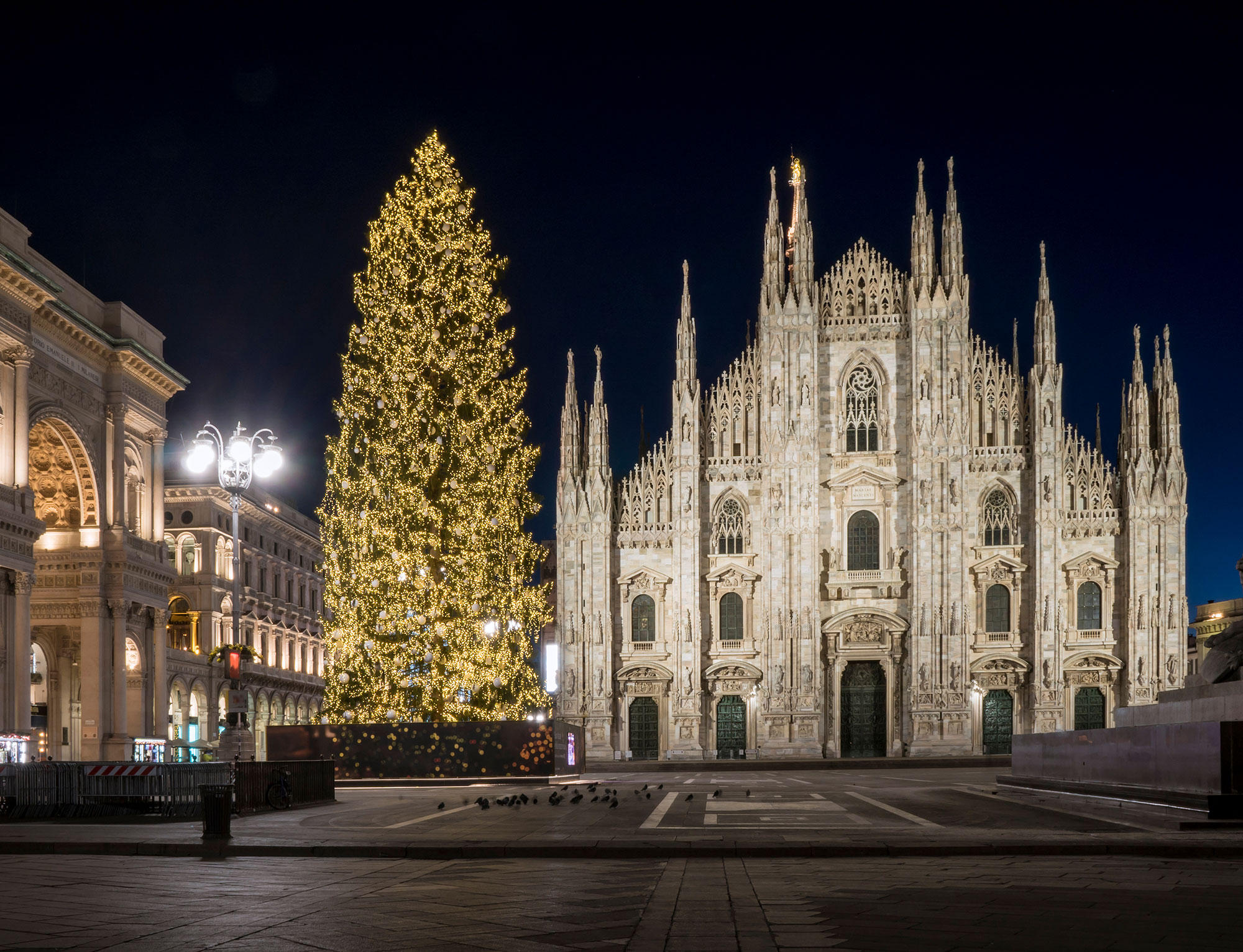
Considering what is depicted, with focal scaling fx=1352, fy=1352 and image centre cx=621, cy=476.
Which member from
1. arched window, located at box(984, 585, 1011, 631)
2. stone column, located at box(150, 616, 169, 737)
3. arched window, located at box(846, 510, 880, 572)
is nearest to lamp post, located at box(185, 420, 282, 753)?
stone column, located at box(150, 616, 169, 737)

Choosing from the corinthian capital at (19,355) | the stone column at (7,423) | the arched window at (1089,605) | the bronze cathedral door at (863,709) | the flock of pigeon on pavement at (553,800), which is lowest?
the bronze cathedral door at (863,709)

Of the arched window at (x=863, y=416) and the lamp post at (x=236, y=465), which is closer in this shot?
the lamp post at (x=236, y=465)

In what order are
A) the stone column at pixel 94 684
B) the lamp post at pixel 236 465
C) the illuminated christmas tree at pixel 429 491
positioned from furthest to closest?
the stone column at pixel 94 684
the illuminated christmas tree at pixel 429 491
the lamp post at pixel 236 465

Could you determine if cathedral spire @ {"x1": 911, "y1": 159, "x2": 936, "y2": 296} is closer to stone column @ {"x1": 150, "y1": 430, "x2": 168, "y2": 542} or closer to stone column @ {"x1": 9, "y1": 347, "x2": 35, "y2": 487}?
stone column @ {"x1": 150, "y1": 430, "x2": 168, "y2": 542}

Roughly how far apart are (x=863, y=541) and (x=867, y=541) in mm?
183

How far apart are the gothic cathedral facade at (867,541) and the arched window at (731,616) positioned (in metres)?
0.09

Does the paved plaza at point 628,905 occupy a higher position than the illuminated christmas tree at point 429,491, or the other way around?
the illuminated christmas tree at point 429,491

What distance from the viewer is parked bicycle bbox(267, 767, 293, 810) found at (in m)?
20.3

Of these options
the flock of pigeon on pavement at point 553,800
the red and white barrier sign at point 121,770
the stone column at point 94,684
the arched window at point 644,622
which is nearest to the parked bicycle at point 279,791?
the red and white barrier sign at point 121,770

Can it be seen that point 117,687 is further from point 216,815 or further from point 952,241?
point 952,241

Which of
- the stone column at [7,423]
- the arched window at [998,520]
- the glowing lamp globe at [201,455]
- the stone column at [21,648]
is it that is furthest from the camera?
the arched window at [998,520]

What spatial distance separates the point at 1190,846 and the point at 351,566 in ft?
67.7

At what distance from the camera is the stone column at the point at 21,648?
120 feet

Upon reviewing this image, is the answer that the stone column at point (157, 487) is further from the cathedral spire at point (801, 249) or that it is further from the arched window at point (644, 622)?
the cathedral spire at point (801, 249)
